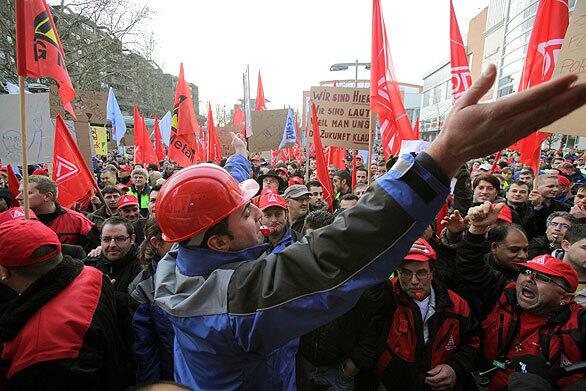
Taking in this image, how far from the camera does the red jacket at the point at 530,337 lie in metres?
2.02

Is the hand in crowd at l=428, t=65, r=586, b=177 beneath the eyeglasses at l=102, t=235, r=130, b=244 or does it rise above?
above

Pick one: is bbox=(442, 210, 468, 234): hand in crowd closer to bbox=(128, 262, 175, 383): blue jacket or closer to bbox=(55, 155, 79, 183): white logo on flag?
bbox=(128, 262, 175, 383): blue jacket

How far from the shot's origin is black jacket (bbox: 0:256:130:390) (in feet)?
5.34

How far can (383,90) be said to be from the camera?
5.12 meters

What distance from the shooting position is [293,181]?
23.4 ft

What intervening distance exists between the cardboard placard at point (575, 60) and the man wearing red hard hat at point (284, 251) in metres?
2.44

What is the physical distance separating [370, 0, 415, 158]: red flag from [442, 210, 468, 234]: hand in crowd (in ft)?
9.39

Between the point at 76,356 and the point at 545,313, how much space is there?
2.60 meters

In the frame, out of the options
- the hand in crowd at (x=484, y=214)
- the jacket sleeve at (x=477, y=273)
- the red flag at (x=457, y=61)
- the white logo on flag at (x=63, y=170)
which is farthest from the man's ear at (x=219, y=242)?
the red flag at (x=457, y=61)

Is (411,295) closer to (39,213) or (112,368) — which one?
(112,368)

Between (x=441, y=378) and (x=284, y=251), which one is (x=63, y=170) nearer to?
(x=284, y=251)

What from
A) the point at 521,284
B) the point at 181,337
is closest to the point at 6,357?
the point at 181,337

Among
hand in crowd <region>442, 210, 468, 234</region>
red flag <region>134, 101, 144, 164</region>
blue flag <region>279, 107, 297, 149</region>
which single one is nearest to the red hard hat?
hand in crowd <region>442, 210, 468, 234</region>

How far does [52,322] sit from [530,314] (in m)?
2.66
